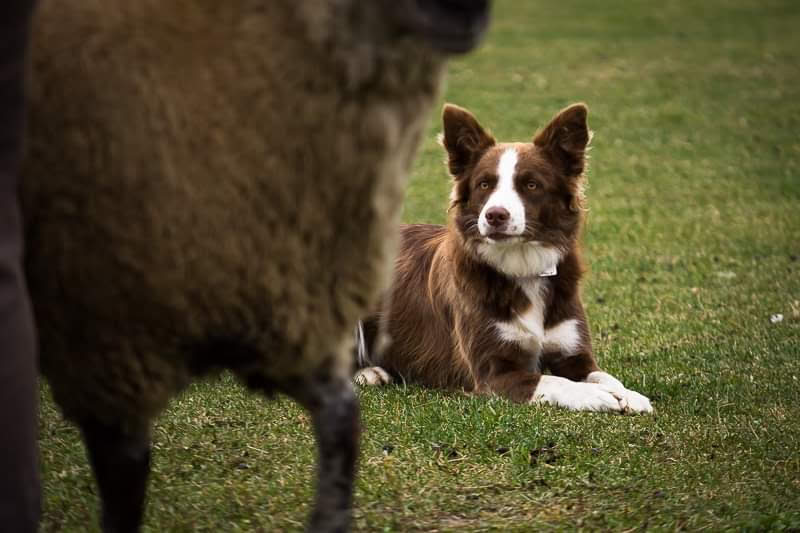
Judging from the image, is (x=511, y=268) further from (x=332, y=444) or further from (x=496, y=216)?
(x=332, y=444)

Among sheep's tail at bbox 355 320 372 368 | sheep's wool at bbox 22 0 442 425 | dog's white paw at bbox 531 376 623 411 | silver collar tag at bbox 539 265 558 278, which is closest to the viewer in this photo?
sheep's wool at bbox 22 0 442 425

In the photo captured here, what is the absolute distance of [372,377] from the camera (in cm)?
650

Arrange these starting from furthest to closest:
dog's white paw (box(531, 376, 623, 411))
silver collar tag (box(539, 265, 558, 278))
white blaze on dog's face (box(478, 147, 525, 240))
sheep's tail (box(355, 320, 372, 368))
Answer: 1. sheep's tail (box(355, 320, 372, 368))
2. silver collar tag (box(539, 265, 558, 278))
3. white blaze on dog's face (box(478, 147, 525, 240))
4. dog's white paw (box(531, 376, 623, 411))

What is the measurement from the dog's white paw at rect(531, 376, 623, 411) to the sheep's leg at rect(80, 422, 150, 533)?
9.37 ft

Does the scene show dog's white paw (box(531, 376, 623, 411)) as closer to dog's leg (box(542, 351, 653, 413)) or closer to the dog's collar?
dog's leg (box(542, 351, 653, 413))

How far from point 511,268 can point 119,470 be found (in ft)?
11.1

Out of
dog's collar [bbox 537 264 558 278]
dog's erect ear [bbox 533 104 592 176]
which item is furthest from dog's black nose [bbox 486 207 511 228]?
dog's erect ear [bbox 533 104 592 176]

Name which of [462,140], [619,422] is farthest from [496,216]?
[619,422]

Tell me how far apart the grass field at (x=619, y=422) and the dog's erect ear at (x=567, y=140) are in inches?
45.6

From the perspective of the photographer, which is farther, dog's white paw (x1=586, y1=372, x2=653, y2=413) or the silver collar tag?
the silver collar tag

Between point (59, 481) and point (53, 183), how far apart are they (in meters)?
1.98

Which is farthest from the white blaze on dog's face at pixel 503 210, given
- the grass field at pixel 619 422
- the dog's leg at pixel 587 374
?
the grass field at pixel 619 422

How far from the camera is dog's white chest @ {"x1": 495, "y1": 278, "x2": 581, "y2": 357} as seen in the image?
623cm

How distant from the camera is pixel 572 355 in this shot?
624 cm
